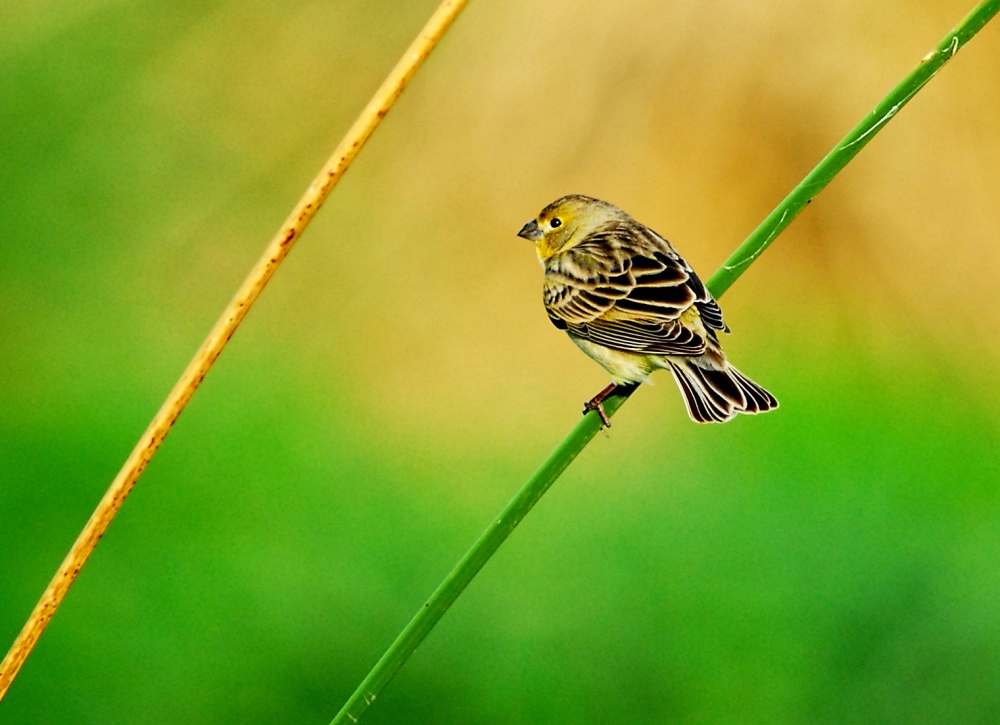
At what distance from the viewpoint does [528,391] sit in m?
6.66

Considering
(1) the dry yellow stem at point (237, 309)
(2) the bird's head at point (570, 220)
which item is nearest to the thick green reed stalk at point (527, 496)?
(1) the dry yellow stem at point (237, 309)

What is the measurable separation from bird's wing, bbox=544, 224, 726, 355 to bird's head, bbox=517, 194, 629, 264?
10 centimetres

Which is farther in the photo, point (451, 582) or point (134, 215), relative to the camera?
point (134, 215)

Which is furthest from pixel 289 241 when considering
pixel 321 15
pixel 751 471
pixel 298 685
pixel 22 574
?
pixel 321 15

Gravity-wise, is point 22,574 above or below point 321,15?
below

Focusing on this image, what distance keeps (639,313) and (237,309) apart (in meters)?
1.60

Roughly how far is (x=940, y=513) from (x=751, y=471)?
93cm

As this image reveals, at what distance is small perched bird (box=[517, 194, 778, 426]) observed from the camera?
2.88 metres

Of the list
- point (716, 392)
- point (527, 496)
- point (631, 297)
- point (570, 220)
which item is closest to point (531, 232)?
point (570, 220)

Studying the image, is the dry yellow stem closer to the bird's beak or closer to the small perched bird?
the small perched bird

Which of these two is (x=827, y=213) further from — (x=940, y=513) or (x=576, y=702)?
(x=576, y=702)

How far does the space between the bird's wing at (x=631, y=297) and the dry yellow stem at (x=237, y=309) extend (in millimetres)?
1432

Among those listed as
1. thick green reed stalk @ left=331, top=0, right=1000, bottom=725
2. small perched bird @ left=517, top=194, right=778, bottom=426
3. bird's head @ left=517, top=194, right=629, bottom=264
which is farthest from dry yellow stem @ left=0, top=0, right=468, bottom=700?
bird's head @ left=517, top=194, right=629, bottom=264

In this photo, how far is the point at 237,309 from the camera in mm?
1672
